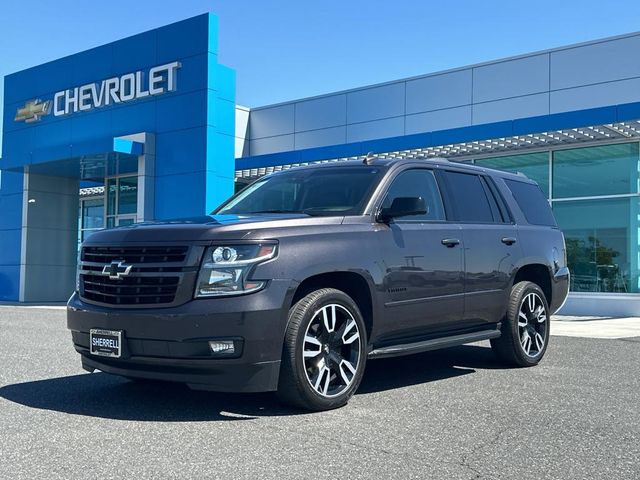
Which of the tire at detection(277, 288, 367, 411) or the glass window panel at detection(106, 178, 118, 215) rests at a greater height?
the glass window panel at detection(106, 178, 118, 215)

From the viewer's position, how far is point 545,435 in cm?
464

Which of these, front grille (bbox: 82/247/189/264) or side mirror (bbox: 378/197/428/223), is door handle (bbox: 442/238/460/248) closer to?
side mirror (bbox: 378/197/428/223)

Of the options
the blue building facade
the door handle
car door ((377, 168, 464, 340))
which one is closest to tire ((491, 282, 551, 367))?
car door ((377, 168, 464, 340))

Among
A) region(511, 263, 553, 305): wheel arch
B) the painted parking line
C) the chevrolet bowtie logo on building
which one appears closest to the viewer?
region(511, 263, 553, 305): wheel arch

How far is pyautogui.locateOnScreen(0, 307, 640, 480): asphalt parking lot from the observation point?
12.7ft

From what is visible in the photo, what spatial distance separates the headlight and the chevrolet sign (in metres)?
14.6

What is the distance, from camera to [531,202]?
8.25 m

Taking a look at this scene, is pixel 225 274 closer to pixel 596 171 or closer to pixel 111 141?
pixel 111 141

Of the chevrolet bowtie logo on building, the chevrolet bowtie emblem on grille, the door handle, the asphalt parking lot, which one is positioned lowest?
the asphalt parking lot

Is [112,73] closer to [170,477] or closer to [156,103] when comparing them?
[156,103]

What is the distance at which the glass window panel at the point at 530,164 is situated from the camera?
18219 mm

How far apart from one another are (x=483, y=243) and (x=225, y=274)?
300 cm

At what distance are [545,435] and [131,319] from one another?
289 centimetres

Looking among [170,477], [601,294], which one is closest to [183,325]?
[170,477]
